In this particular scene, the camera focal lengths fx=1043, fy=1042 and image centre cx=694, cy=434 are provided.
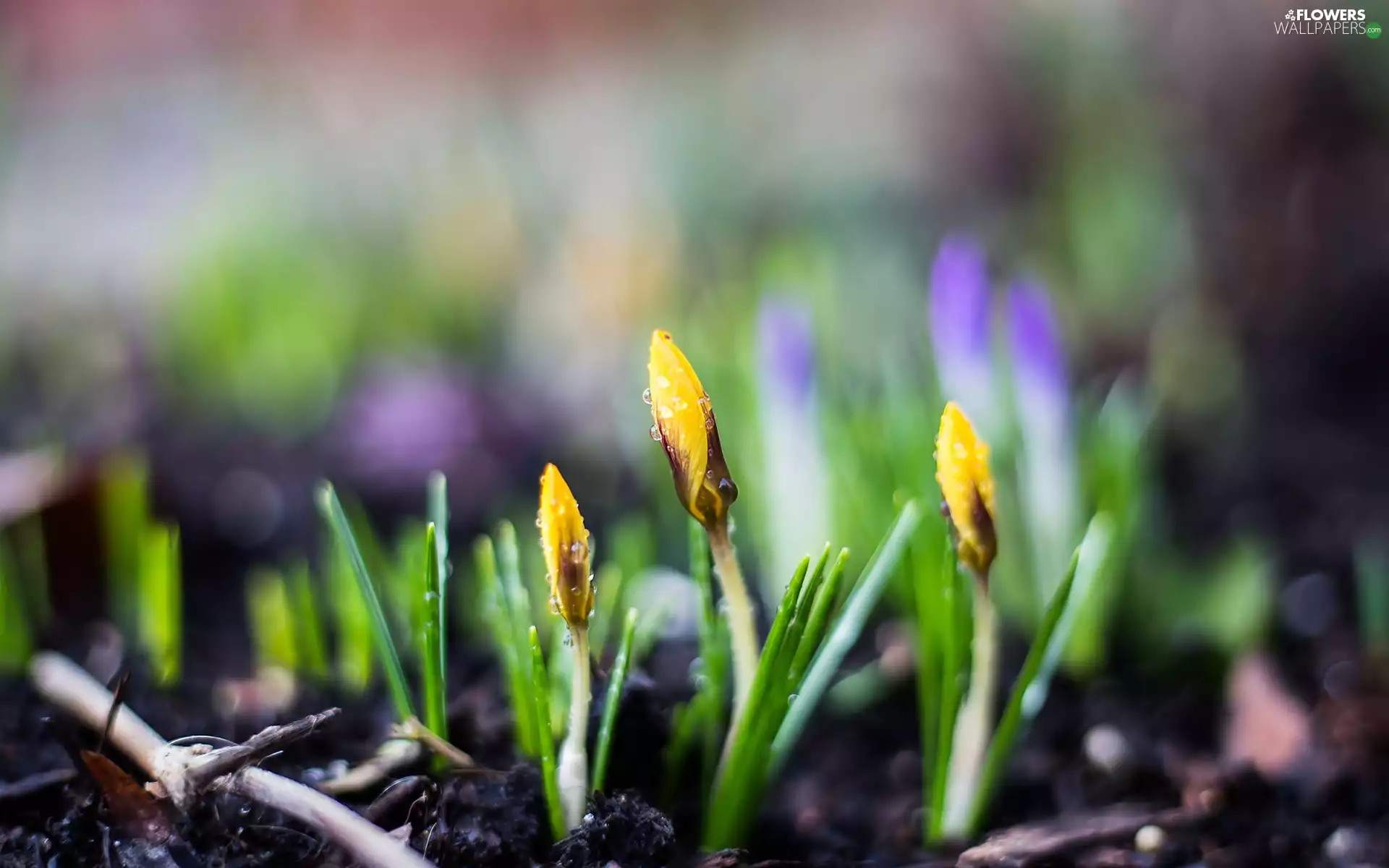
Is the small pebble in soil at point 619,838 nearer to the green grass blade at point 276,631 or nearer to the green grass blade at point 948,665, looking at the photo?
the green grass blade at point 948,665

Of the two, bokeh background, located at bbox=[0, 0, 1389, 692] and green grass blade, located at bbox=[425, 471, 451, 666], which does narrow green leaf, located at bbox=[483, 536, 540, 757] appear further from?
bokeh background, located at bbox=[0, 0, 1389, 692]

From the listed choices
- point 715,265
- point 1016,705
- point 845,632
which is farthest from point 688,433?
point 715,265

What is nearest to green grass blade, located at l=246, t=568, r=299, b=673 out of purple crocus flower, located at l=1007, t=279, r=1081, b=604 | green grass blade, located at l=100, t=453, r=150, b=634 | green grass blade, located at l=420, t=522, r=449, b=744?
green grass blade, located at l=100, t=453, r=150, b=634

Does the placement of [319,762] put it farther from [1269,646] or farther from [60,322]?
[60,322]

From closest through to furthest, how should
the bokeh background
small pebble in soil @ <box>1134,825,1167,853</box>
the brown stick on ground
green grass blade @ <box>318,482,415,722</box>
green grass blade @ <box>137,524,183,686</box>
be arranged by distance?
the brown stick on ground → green grass blade @ <box>318,482,415,722</box> → small pebble in soil @ <box>1134,825,1167,853</box> → green grass blade @ <box>137,524,183,686</box> → the bokeh background

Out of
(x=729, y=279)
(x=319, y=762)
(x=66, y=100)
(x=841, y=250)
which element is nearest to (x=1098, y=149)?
(x=841, y=250)

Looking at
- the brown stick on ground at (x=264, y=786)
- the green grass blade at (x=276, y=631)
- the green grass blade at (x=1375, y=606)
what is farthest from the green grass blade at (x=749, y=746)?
the green grass blade at (x=1375, y=606)

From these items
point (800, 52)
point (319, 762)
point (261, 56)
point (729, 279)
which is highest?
point (261, 56)
